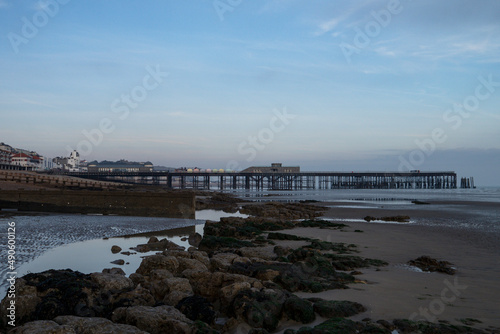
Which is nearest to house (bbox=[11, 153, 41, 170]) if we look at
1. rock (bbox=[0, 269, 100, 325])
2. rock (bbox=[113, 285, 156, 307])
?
rock (bbox=[0, 269, 100, 325])

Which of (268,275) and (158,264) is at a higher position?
(158,264)

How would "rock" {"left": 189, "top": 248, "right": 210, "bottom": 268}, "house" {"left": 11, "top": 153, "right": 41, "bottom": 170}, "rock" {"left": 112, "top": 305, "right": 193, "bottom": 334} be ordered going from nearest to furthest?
"rock" {"left": 112, "top": 305, "right": 193, "bottom": 334}
"rock" {"left": 189, "top": 248, "right": 210, "bottom": 268}
"house" {"left": 11, "top": 153, "right": 41, "bottom": 170}

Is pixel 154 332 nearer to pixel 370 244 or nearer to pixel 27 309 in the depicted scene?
pixel 27 309

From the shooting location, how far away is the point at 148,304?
680cm

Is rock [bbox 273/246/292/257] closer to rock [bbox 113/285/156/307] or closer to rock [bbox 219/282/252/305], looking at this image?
rock [bbox 219/282/252/305]

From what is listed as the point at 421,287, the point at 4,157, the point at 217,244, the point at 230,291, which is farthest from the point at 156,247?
the point at 4,157

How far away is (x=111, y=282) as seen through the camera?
24.0ft

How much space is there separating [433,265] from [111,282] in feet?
25.4

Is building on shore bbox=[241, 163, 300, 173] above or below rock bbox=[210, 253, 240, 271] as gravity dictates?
above

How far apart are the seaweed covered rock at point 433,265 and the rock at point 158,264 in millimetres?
6005

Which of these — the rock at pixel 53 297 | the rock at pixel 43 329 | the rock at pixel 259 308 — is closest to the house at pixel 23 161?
the rock at pixel 53 297

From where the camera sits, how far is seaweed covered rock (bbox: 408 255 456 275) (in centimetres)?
1014

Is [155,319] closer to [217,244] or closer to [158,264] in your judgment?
[158,264]

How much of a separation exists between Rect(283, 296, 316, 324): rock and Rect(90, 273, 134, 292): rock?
2.65 meters
